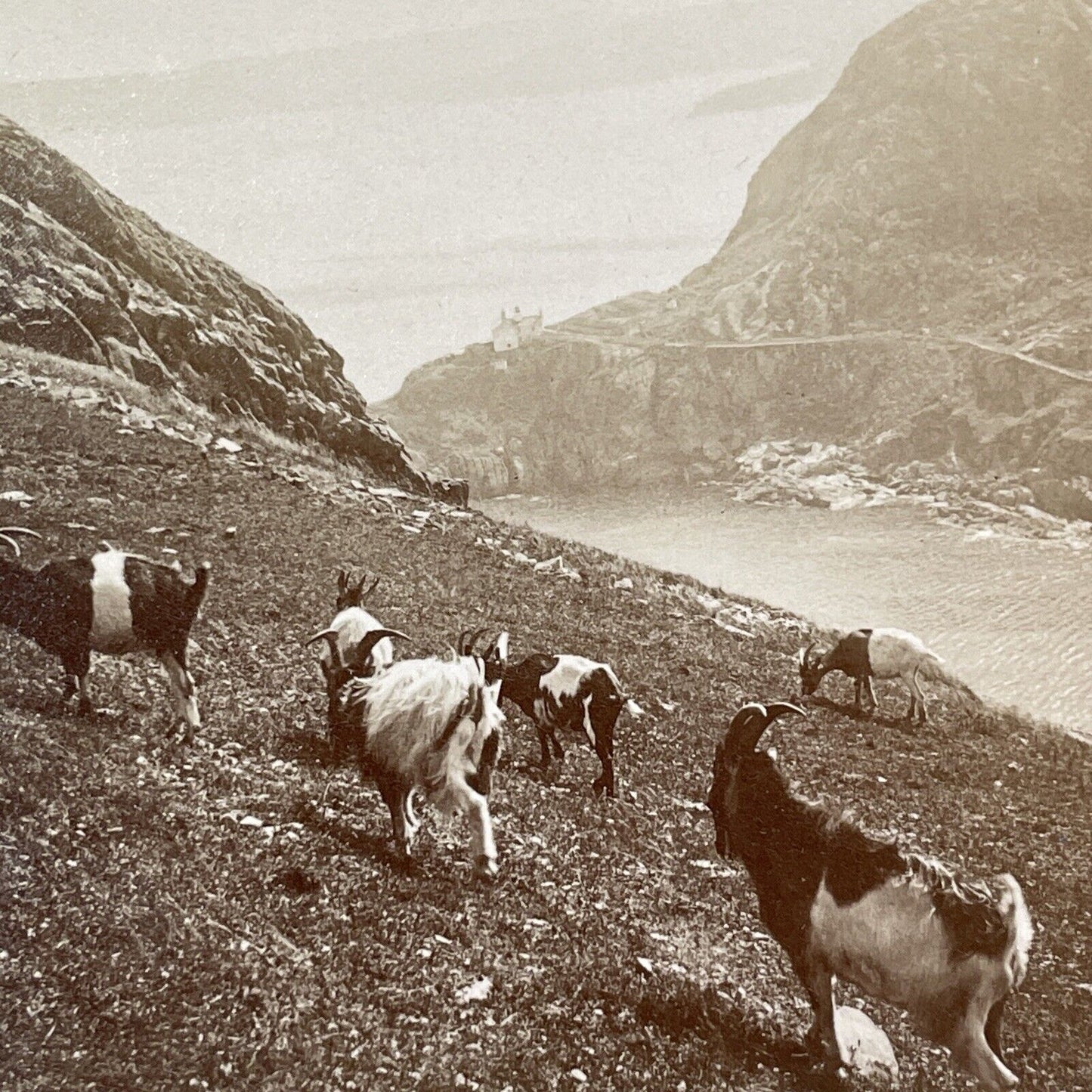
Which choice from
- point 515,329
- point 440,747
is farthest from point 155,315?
point 440,747

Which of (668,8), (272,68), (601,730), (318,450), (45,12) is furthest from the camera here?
(318,450)

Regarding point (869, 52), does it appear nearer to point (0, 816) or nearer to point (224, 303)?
point (224, 303)

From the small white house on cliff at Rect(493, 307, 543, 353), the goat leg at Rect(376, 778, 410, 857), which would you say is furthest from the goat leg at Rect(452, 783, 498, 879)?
the small white house on cliff at Rect(493, 307, 543, 353)

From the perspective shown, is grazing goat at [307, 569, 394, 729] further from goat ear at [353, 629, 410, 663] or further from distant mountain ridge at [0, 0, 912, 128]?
distant mountain ridge at [0, 0, 912, 128]

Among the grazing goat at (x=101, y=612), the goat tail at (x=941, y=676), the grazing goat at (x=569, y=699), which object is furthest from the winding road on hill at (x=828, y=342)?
the grazing goat at (x=101, y=612)

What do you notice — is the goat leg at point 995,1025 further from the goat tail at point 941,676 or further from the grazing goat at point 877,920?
the goat tail at point 941,676

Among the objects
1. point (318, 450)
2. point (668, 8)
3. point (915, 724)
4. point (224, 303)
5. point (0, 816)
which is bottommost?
point (915, 724)

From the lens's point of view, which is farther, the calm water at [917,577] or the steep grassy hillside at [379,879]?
the calm water at [917,577]

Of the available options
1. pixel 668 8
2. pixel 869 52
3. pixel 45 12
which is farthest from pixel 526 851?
pixel 869 52

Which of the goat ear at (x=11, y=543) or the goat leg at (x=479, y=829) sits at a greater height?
the goat ear at (x=11, y=543)
